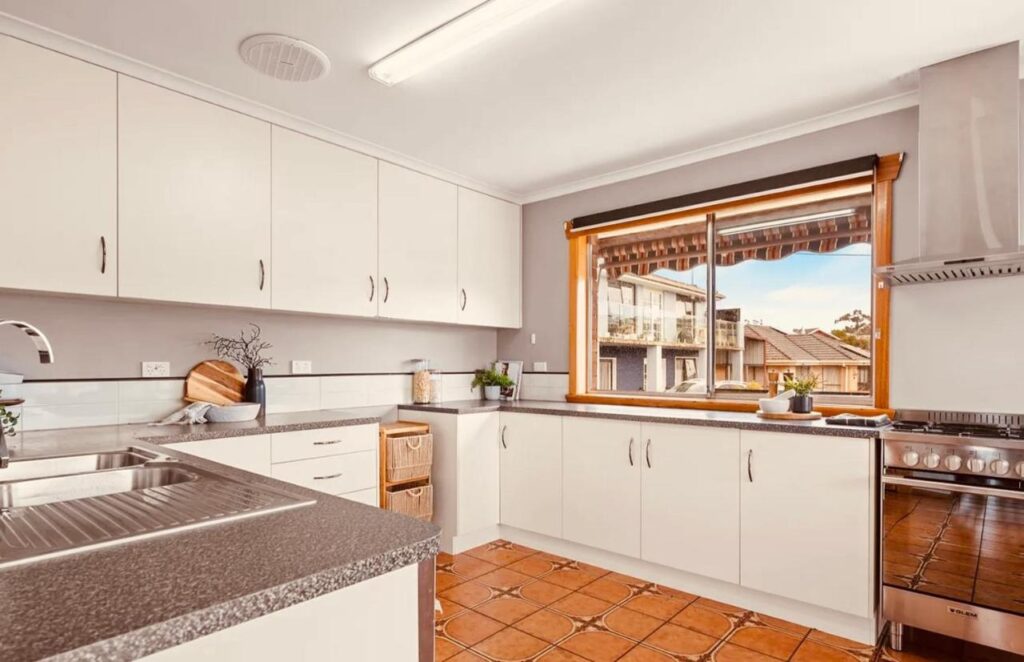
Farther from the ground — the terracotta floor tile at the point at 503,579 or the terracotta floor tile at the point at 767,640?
the terracotta floor tile at the point at 767,640

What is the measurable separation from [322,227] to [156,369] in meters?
1.10

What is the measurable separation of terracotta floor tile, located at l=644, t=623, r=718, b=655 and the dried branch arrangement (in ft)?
7.89

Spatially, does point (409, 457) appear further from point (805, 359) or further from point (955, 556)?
point (955, 556)

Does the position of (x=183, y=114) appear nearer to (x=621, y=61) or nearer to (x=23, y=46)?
(x=23, y=46)

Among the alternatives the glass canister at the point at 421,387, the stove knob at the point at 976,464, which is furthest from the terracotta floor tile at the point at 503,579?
the stove knob at the point at 976,464

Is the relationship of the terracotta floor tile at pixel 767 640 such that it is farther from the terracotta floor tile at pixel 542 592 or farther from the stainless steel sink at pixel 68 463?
the stainless steel sink at pixel 68 463

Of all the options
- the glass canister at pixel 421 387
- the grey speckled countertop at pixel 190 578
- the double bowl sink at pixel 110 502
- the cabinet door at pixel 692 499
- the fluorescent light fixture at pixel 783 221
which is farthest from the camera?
the glass canister at pixel 421 387

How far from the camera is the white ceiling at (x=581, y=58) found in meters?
2.18

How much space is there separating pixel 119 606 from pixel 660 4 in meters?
2.31

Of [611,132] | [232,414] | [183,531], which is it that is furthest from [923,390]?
[232,414]

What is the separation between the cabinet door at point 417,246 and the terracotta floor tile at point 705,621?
2.24 metres

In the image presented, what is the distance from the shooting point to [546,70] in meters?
2.61

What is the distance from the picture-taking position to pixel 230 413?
285 cm

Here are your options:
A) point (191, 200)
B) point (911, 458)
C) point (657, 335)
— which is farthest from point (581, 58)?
point (911, 458)
